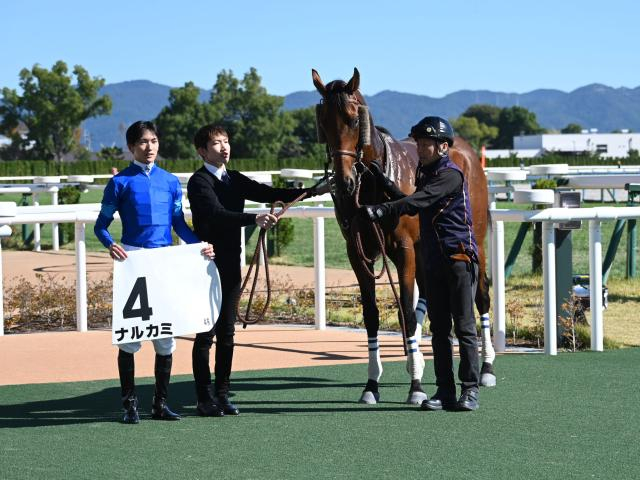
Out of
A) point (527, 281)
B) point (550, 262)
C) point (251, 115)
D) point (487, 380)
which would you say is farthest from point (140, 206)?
point (251, 115)

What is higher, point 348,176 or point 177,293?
point 348,176

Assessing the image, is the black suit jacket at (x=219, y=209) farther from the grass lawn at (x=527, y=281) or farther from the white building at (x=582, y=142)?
the white building at (x=582, y=142)

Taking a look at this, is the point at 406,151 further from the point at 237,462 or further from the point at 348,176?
the point at 237,462

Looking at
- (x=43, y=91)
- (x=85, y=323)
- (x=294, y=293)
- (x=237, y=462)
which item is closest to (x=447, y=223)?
(x=237, y=462)

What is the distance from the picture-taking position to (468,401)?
601 cm

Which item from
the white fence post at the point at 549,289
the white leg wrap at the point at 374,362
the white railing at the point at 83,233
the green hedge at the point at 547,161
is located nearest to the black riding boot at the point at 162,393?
the white leg wrap at the point at 374,362

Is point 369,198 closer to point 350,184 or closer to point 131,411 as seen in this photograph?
point 350,184

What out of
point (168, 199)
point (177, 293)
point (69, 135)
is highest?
point (69, 135)

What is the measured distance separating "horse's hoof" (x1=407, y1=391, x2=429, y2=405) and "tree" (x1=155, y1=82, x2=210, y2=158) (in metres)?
92.2

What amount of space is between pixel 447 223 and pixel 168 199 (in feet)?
4.69

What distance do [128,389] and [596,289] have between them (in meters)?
3.69

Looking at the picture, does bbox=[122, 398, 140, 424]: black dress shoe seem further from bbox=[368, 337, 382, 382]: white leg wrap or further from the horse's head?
the horse's head

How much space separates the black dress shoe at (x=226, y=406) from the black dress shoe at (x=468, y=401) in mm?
1144

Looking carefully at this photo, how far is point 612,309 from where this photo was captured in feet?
36.9
